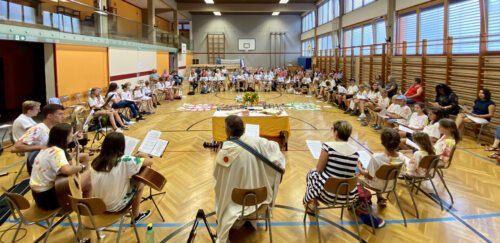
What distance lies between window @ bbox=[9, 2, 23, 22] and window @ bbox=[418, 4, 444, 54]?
35.1 ft

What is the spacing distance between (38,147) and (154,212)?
6.17ft

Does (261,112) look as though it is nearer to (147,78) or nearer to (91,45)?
(91,45)

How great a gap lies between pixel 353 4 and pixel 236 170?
1685cm

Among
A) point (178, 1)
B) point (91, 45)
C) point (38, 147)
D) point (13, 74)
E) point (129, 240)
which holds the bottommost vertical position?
point (129, 240)

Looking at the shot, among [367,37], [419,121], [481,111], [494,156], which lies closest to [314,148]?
[419,121]

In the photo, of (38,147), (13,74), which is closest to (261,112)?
(38,147)

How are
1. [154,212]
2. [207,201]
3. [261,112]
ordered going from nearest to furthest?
[154,212]
[207,201]
[261,112]

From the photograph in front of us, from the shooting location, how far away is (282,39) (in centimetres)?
3133

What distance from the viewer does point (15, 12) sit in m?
7.85

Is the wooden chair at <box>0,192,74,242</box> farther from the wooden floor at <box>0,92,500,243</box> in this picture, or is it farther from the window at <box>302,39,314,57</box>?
the window at <box>302,39,314,57</box>

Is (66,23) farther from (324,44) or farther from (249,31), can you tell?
(249,31)

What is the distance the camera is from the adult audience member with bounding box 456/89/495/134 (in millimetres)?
7211

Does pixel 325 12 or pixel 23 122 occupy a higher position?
pixel 325 12

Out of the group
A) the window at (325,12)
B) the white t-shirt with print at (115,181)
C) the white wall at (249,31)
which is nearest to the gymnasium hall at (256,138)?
the white t-shirt with print at (115,181)
